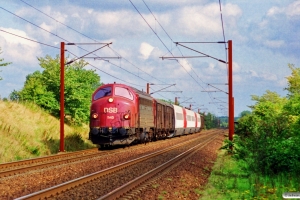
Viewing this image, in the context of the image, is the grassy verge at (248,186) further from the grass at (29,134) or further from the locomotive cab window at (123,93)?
the locomotive cab window at (123,93)

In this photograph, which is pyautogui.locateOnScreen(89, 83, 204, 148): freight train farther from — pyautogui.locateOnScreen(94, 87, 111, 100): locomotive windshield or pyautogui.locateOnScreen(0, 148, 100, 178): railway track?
pyautogui.locateOnScreen(0, 148, 100, 178): railway track

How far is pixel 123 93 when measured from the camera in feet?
86.6

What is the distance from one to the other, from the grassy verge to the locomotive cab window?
39.9 feet

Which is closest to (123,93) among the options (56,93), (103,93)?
(103,93)

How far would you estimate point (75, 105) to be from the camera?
3481 cm

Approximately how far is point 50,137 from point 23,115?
9.61 ft

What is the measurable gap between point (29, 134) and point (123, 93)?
6.19m

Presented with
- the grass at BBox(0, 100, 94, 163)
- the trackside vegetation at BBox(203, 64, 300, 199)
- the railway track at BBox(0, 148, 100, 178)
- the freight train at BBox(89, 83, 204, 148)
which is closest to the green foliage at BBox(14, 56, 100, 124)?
the grass at BBox(0, 100, 94, 163)

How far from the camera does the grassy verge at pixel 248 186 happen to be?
10586mm

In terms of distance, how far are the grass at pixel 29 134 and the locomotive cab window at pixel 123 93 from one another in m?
5.18

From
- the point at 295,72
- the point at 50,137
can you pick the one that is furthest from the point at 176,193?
the point at 295,72

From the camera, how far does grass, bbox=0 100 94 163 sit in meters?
22.1

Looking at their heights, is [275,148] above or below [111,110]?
below

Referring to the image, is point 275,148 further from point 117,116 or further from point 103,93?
point 103,93
